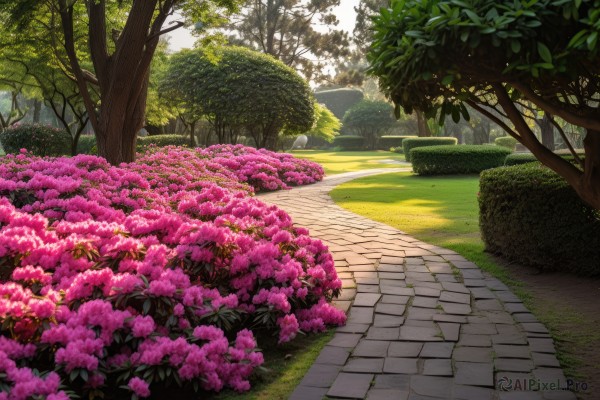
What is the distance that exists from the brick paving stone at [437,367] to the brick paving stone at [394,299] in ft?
4.00

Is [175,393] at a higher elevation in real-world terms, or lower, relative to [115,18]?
lower

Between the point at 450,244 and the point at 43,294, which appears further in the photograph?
the point at 450,244

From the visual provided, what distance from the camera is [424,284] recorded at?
5367mm

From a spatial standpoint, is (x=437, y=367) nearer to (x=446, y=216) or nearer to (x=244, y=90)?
(x=446, y=216)

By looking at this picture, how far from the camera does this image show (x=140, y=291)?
3.44 meters

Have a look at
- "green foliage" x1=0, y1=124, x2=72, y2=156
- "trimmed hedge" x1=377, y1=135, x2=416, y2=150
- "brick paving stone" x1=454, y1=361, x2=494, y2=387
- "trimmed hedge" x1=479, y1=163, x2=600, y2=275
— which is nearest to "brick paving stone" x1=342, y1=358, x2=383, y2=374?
"brick paving stone" x1=454, y1=361, x2=494, y2=387

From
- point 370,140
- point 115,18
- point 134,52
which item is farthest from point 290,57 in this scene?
point 134,52

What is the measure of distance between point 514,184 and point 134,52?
21.9 feet

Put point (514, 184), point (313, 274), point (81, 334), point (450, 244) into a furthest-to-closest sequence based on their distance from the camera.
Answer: point (450, 244)
point (514, 184)
point (313, 274)
point (81, 334)

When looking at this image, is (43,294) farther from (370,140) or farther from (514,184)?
(370,140)

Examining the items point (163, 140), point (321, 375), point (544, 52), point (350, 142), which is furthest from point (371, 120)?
point (544, 52)

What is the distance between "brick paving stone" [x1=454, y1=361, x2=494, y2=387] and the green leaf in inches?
75.0

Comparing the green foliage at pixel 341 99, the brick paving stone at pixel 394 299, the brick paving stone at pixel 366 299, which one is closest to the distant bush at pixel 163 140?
the brick paving stone at pixel 366 299

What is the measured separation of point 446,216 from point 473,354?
6174 millimetres
